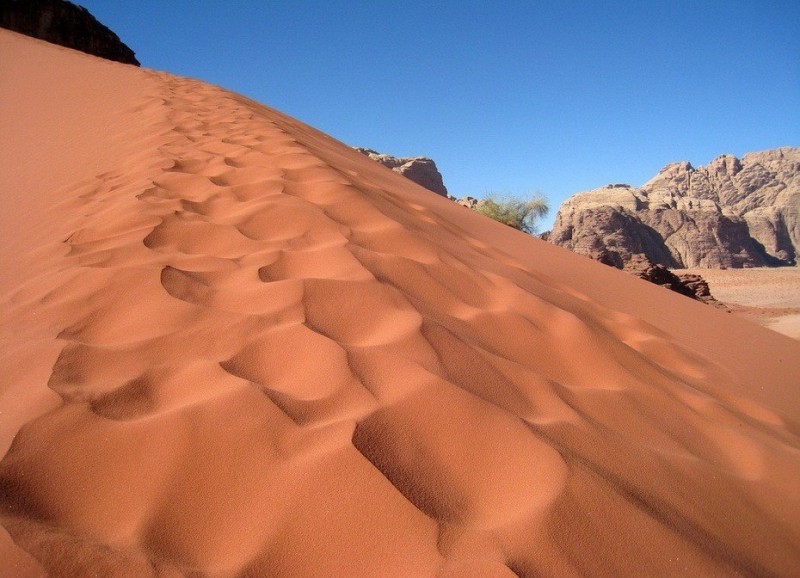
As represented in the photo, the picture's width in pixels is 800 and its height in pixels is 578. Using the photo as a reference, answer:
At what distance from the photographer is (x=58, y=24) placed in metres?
18.8

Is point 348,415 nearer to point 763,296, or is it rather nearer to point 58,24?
point 763,296

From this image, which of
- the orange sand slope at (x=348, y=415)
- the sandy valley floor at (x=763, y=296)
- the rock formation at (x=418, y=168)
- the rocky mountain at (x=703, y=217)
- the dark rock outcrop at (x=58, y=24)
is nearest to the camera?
the orange sand slope at (x=348, y=415)

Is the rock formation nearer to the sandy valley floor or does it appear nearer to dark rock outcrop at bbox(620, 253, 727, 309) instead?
the sandy valley floor

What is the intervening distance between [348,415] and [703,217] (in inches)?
1696

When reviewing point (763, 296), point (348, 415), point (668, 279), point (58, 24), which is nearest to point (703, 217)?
point (763, 296)

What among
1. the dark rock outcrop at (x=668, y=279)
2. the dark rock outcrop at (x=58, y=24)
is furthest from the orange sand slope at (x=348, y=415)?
the dark rock outcrop at (x=58, y=24)

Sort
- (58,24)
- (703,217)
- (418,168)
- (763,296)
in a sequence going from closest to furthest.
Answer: (763,296) → (58,24) → (703,217) → (418,168)

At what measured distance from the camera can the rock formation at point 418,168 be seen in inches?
2053

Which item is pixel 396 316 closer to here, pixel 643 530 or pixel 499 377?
pixel 499 377

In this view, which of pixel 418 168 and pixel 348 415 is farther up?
pixel 348 415

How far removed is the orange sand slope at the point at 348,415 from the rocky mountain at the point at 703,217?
22.4 meters

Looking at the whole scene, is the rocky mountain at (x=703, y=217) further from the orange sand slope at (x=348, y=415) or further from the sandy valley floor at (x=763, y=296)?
the orange sand slope at (x=348, y=415)

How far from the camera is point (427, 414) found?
1183 millimetres

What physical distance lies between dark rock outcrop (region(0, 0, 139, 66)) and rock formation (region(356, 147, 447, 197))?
31858 mm
